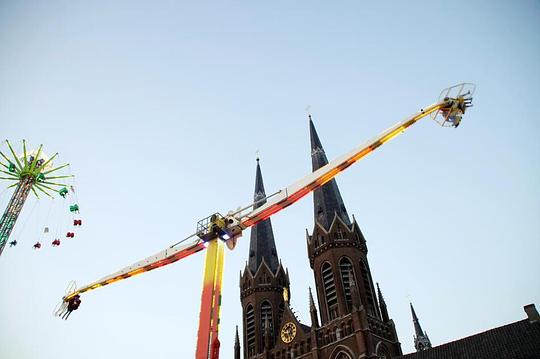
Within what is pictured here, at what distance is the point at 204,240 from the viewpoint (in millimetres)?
21203

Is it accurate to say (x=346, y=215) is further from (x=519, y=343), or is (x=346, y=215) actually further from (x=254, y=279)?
(x=519, y=343)

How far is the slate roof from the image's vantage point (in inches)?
1049

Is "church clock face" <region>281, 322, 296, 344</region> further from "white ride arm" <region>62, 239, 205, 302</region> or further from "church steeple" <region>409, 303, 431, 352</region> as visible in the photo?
"church steeple" <region>409, 303, 431, 352</region>

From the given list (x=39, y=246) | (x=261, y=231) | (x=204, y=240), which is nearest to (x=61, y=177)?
(x=39, y=246)

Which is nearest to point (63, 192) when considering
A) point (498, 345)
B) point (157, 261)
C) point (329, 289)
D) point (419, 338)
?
point (157, 261)

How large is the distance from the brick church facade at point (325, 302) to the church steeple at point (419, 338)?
1030 inches

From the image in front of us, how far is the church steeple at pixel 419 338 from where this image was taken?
6013 centimetres

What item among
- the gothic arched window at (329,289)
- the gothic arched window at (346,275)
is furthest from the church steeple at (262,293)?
the gothic arched window at (346,275)

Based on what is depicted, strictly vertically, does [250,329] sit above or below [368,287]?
below

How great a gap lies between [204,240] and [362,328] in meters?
17.4

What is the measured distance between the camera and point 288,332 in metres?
38.9

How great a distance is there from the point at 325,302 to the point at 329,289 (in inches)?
44.9

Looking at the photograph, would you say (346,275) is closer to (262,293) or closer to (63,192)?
(262,293)

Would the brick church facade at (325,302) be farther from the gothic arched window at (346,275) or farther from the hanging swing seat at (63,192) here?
the hanging swing seat at (63,192)
